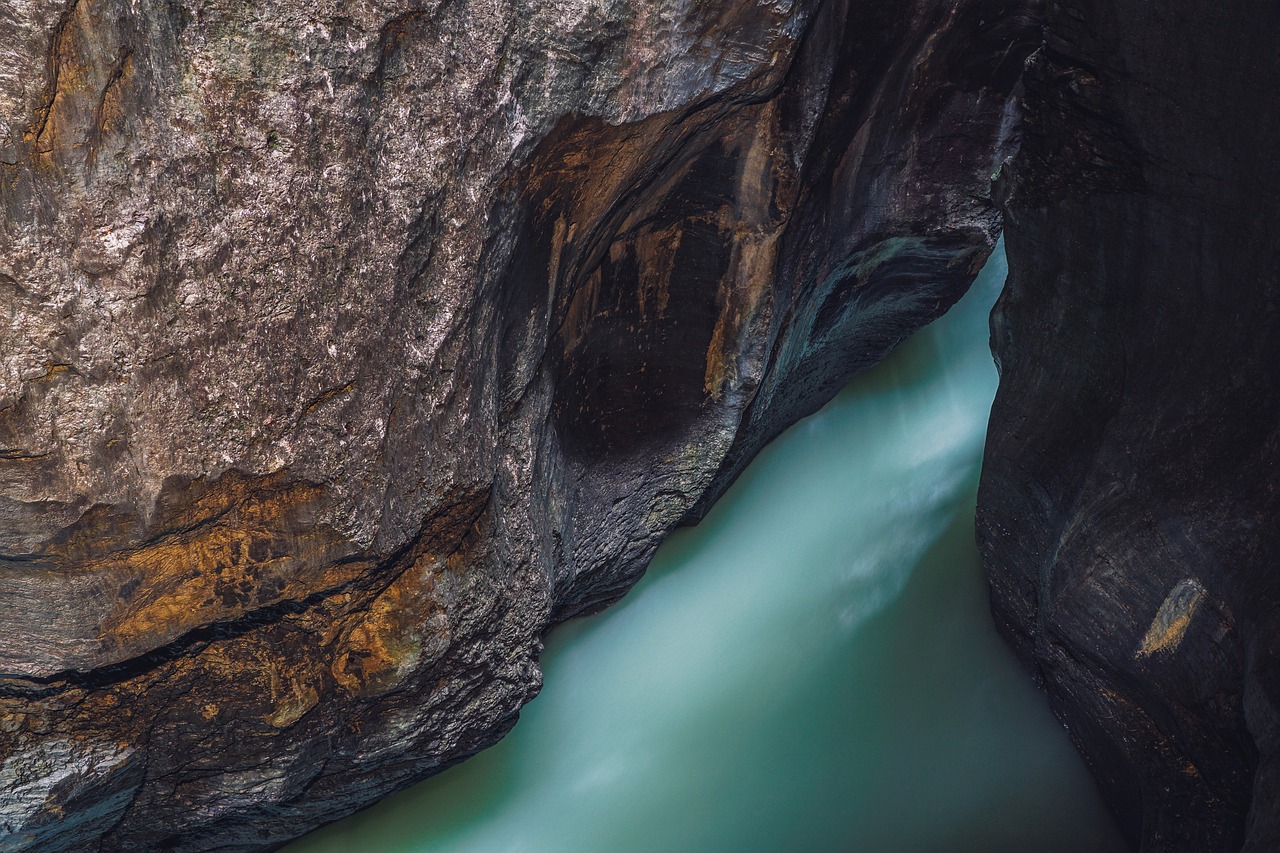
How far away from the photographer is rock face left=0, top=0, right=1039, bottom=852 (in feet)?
5.49

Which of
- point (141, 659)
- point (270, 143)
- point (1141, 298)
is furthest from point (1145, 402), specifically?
point (141, 659)

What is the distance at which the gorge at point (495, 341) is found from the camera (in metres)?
1.71

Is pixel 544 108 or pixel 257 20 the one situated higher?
pixel 257 20

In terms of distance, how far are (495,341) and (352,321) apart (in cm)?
38

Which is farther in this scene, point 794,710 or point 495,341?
point 794,710

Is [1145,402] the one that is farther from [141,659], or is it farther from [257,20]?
[141,659]

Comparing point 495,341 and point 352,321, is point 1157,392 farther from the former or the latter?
point 352,321

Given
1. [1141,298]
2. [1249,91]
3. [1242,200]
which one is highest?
[1249,91]

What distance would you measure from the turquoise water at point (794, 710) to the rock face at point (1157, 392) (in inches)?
17.1

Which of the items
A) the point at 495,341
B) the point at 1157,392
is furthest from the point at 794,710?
the point at 495,341

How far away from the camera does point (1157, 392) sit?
2.30 m

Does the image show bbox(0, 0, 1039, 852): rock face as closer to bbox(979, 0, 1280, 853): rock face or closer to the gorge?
the gorge

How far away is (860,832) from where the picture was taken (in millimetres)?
3133

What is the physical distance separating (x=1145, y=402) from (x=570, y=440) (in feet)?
4.96
